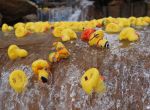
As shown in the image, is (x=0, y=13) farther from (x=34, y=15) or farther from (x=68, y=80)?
(x=68, y=80)

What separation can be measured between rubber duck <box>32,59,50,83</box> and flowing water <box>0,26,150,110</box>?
0.06 meters

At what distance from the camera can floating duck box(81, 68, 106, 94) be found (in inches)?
132

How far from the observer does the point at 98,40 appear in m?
4.23

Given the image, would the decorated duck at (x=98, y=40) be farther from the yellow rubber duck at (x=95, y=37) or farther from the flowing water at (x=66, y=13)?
the flowing water at (x=66, y=13)

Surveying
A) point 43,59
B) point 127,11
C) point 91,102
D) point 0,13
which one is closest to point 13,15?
point 0,13

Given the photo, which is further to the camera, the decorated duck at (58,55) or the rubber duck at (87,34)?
the rubber duck at (87,34)

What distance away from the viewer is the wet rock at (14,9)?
1013cm

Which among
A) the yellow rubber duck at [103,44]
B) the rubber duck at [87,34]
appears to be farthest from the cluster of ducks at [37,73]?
the rubber duck at [87,34]

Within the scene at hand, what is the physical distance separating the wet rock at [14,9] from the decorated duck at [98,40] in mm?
6021

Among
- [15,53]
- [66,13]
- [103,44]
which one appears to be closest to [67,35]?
[103,44]

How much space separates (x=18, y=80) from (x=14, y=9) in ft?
22.8

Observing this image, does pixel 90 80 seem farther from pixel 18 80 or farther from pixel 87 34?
pixel 87 34

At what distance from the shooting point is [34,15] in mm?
11516

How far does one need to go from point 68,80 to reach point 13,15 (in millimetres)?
7293
